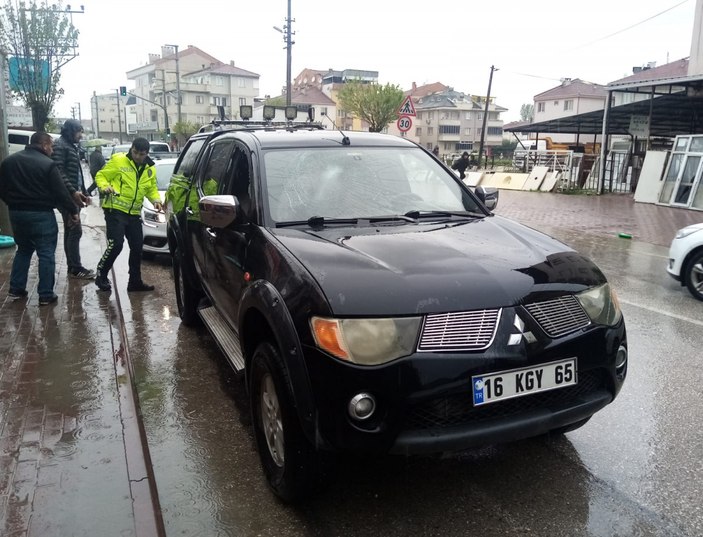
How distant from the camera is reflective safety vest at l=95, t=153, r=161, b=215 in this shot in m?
6.96

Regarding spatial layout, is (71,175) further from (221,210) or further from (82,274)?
(221,210)

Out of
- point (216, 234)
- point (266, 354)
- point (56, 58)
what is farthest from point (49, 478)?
point (56, 58)

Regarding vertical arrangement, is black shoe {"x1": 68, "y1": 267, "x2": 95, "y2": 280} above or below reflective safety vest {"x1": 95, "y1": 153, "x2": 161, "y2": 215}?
below

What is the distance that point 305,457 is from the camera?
2.74 metres

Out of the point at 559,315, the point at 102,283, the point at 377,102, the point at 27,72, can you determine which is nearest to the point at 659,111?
the point at 102,283

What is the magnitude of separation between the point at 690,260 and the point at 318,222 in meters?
5.87

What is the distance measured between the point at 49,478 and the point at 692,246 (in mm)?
7219

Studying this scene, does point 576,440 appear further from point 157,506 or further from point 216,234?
point 216,234

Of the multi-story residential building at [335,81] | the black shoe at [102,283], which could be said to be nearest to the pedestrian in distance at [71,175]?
the black shoe at [102,283]

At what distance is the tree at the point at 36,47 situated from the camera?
23.1 metres

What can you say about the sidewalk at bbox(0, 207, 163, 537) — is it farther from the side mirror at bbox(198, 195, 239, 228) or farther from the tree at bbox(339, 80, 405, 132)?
the tree at bbox(339, 80, 405, 132)

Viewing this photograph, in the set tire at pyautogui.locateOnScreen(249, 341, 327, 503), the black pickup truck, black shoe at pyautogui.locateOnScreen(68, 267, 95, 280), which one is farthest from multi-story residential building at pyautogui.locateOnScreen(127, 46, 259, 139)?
tire at pyautogui.locateOnScreen(249, 341, 327, 503)

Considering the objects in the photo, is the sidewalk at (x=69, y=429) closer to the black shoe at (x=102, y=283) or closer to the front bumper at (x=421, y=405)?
the black shoe at (x=102, y=283)

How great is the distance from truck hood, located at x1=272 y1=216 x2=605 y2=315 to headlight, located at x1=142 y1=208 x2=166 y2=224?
626 cm
